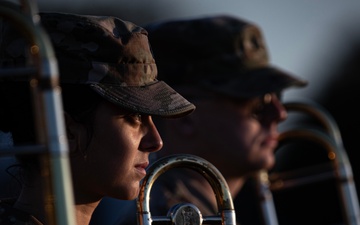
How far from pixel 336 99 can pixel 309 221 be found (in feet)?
14.7

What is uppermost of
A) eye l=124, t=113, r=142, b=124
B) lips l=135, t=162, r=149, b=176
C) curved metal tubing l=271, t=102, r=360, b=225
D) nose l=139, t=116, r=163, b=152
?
eye l=124, t=113, r=142, b=124

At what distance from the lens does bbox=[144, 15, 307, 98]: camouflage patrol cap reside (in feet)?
20.6

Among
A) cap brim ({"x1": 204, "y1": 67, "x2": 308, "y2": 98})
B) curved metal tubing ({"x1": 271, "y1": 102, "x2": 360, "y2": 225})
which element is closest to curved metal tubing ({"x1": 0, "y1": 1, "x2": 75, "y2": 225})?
cap brim ({"x1": 204, "y1": 67, "x2": 308, "y2": 98})

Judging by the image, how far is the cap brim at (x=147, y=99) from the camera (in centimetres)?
399

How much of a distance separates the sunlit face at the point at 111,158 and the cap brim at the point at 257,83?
2.27 m

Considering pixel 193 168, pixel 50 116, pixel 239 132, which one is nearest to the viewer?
pixel 50 116

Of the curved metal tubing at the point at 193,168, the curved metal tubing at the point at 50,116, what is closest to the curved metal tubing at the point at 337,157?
the curved metal tubing at the point at 193,168

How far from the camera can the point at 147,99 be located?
404cm

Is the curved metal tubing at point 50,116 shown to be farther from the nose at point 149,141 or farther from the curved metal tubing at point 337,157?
the curved metal tubing at point 337,157

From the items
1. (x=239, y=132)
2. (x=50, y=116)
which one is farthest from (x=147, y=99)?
(x=239, y=132)

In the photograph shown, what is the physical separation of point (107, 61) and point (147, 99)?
164mm

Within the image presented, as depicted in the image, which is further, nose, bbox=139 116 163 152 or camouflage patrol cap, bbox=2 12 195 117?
nose, bbox=139 116 163 152

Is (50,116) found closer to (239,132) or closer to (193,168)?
(193,168)

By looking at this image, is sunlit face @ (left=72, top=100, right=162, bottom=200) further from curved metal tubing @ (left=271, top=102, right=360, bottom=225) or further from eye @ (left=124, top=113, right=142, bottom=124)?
curved metal tubing @ (left=271, top=102, right=360, bottom=225)
